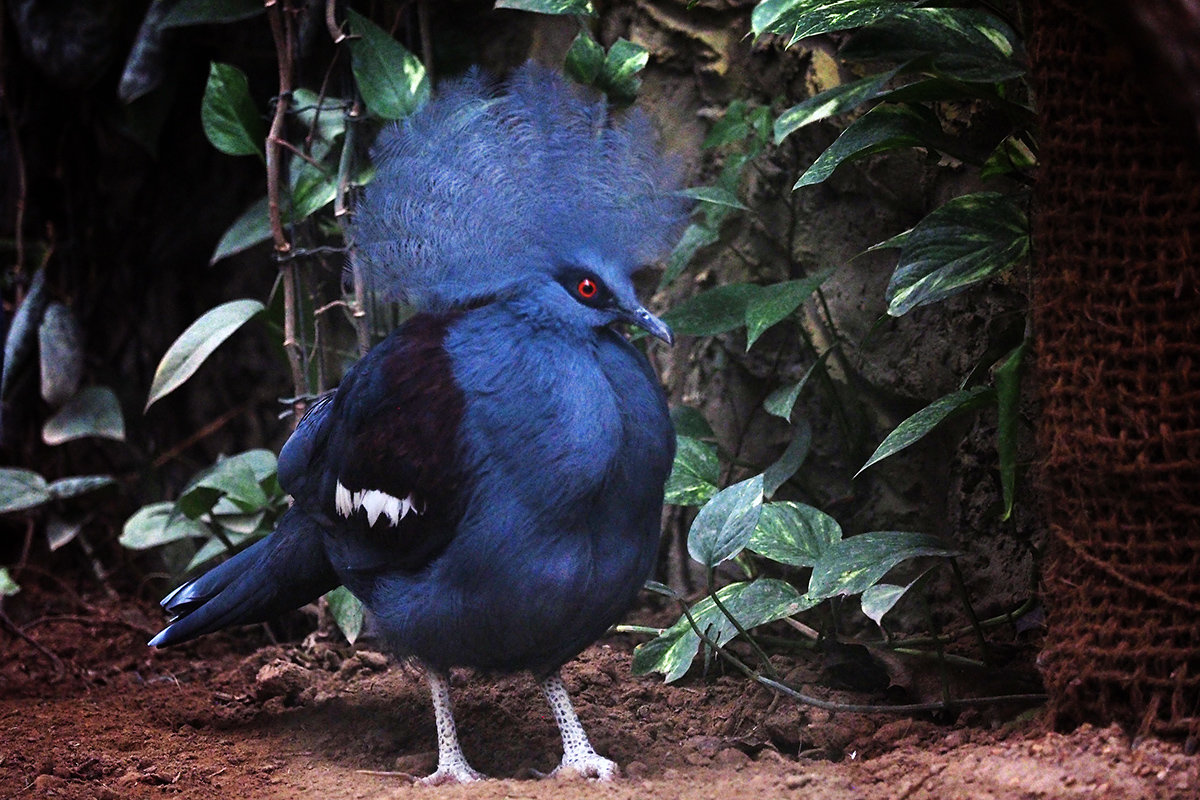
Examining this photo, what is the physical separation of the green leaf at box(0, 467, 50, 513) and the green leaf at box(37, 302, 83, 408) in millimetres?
315

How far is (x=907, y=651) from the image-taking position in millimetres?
2670

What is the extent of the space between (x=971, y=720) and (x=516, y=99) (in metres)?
1.63

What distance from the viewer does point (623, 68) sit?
10.1 feet

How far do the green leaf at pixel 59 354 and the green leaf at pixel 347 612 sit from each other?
5.13 ft

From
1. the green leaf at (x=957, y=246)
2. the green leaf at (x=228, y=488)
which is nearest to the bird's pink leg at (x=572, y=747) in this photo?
the green leaf at (x=957, y=246)

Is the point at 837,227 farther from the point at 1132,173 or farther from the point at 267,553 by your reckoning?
the point at 267,553

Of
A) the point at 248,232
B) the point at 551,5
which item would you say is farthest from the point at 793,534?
the point at 248,232

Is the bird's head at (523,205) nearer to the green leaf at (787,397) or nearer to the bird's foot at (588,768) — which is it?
the green leaf at (787,397)

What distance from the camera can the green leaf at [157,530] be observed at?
12.3 ft

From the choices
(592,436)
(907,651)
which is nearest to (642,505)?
(592,436)

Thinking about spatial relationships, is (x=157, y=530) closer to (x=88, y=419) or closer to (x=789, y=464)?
(x=88, y=419)

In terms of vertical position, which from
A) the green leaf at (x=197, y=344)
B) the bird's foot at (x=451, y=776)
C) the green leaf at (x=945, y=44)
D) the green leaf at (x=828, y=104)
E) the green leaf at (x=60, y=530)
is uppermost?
the green leaf at (x=945, y=44)

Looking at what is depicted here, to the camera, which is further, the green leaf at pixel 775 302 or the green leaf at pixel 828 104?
the green leaf at pixel 775 302

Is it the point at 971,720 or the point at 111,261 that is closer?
the point at 971,720
